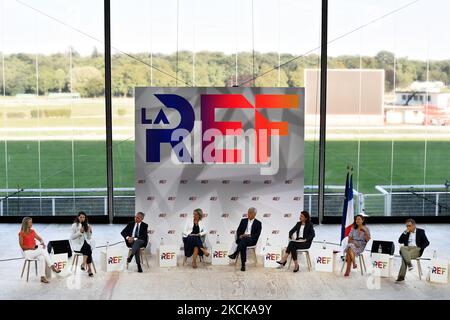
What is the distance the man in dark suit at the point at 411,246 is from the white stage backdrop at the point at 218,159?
1.88 meters

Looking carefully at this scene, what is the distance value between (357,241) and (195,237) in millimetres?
2364

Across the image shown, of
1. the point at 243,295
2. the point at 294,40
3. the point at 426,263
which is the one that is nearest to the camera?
the point at 243,295

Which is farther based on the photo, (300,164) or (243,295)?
(300,164)

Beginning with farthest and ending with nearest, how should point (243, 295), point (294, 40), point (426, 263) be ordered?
point (294, 40) < point (426, 263) < point (243, 295)

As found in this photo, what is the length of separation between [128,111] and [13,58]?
2229 millimetres

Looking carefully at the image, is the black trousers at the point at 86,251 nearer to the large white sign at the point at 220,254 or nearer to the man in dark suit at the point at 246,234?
the large white sign at the point at 220,254

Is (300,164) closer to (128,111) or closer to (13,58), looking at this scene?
(128,111)

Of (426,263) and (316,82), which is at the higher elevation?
(316,82)

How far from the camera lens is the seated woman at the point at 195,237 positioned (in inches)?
468

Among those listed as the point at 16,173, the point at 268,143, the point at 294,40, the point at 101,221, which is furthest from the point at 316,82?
the point at 16,173

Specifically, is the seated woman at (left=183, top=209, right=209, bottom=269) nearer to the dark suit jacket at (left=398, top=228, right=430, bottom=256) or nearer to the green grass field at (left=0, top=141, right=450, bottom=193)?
the dark suit jacket at (left=398, top=228, right=430, bottom=256)

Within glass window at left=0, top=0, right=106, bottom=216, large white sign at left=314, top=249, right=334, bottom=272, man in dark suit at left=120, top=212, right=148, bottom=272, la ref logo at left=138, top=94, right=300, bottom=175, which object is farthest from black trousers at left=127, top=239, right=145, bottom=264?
glass window at left=0, top=0, right=106, bottom=216

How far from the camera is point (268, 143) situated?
12.7m

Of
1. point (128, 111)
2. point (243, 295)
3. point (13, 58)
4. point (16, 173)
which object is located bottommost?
point (243, 295)
